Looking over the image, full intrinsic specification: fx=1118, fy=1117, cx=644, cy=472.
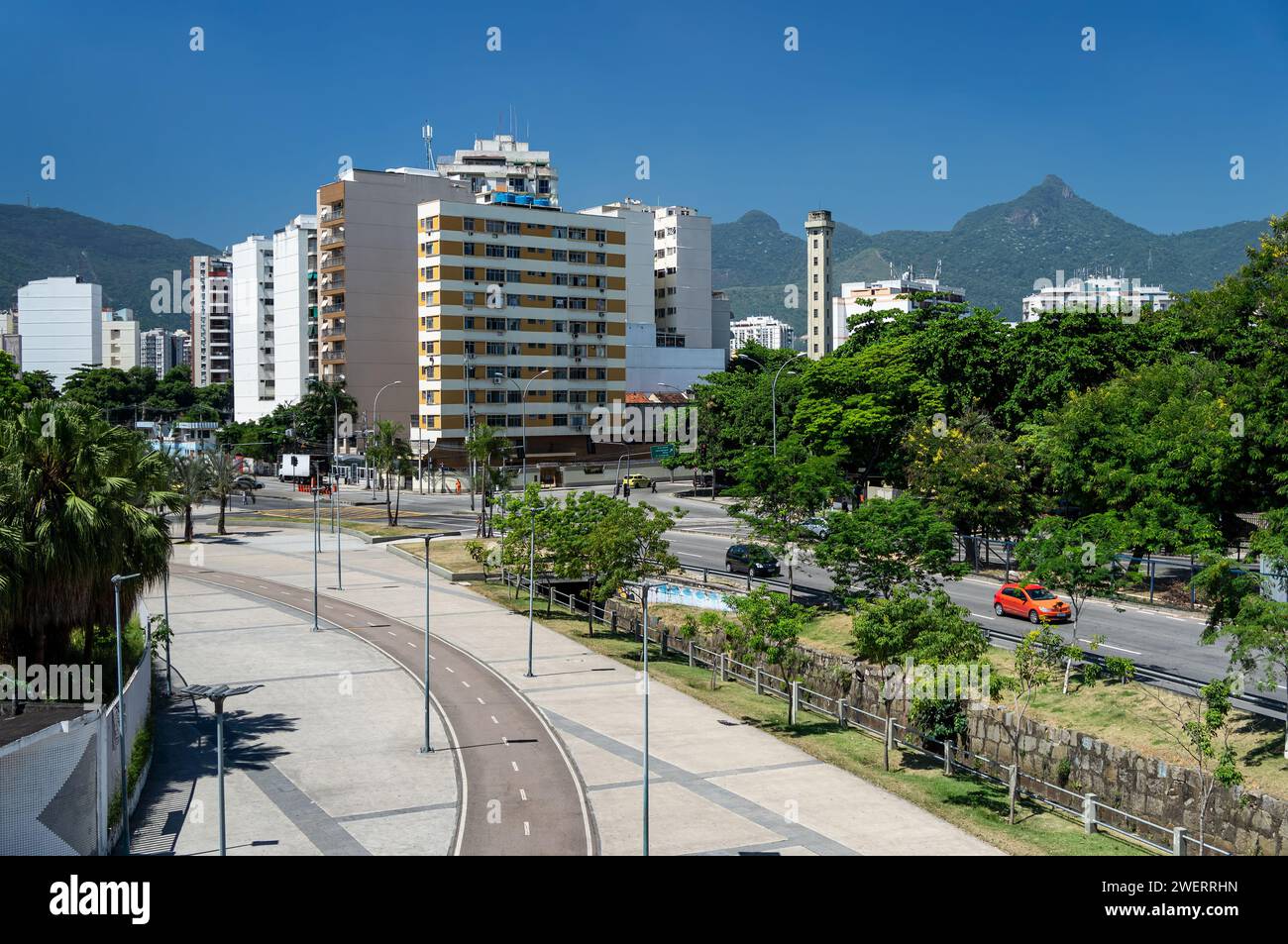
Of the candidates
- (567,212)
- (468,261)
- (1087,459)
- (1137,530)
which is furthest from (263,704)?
(567,212)

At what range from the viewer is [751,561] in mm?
54438

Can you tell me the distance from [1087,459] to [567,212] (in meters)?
77.5

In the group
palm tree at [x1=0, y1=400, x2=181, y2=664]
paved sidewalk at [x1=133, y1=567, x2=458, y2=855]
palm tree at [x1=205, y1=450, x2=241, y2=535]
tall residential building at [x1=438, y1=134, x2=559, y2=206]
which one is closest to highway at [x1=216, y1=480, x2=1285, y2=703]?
palm tree at [x1=205, y1=450, x2=241, y2=535]

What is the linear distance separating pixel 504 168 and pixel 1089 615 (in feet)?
505

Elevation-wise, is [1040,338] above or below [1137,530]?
above

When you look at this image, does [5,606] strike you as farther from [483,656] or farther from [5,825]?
[483,656]

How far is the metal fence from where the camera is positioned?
29172mm

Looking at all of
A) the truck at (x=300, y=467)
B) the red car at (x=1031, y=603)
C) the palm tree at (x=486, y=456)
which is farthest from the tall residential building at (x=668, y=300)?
the red car at (x=1031, y=603)

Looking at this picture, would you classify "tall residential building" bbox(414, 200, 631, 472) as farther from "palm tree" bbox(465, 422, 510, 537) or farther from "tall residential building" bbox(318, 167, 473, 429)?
"palm tree" bbox(465, 422, 510, 537)

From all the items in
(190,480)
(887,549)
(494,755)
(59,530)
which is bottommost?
(494,755)

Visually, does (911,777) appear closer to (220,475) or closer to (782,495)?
(782,495)

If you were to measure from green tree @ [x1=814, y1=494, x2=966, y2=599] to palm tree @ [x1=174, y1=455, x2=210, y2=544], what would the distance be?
4950cm

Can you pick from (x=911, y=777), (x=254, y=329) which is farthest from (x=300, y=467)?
(x=911, y=777)

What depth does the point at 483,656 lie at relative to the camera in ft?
158
